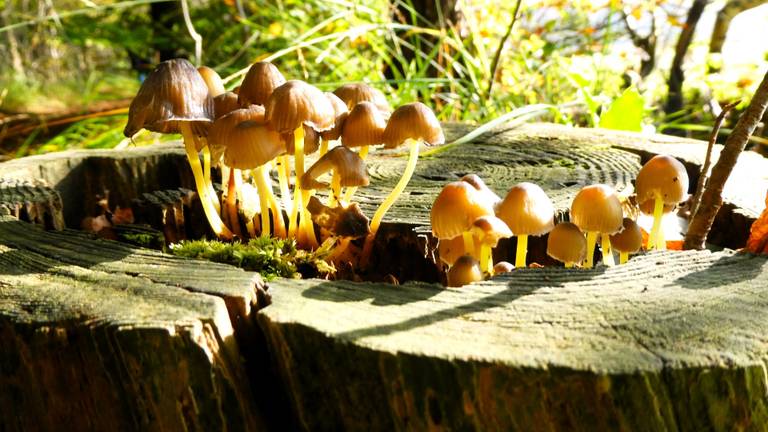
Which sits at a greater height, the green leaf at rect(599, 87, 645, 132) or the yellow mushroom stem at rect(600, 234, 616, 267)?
the green leaf at rect(599, 87, 645, 132)

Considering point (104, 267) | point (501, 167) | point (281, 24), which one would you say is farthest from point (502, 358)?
point (281, 24)

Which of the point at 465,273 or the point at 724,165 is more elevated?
the point at 724,165

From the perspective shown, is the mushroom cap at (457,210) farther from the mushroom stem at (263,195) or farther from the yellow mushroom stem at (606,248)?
the mushroom stem at (263,195)

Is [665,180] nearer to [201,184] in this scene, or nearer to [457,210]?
[457,210]

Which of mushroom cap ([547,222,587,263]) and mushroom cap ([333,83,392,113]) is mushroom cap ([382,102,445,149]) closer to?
mushroom cap ([333,83,392,113])

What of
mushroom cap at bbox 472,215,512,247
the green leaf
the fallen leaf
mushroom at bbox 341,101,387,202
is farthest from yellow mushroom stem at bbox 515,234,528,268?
the green leaf

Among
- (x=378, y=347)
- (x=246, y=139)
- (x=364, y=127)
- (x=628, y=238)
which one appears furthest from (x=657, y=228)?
(x=246, y=139)
